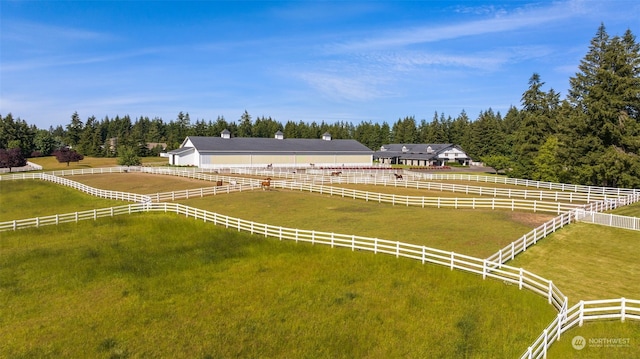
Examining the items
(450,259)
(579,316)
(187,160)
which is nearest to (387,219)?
(450,259)

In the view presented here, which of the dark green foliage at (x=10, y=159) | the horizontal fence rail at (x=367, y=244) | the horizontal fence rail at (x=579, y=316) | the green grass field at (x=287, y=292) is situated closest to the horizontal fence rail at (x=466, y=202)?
the green grass field at (x=287, y=292)

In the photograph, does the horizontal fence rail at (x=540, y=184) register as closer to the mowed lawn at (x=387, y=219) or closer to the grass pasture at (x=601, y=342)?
the mowed lawn at (x=387, y=219)

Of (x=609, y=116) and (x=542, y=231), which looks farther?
(x=609, y=116)

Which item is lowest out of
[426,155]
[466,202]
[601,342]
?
[601,342]

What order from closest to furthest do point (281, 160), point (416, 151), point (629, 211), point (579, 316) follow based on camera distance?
point (579, 316), point (629, 211), point (281, 160), point (416, 151)

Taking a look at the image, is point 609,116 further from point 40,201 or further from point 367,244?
point 40,201

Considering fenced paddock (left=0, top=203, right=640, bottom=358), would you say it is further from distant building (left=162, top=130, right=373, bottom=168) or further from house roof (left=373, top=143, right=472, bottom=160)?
house roof (left=373, top=143, right=472, bottom=160)

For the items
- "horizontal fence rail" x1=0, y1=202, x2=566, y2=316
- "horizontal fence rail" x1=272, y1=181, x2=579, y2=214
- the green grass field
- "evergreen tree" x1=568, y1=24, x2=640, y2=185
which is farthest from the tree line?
"horizontal fence rail" x1=0, y1=202, x2=566, y2=316
